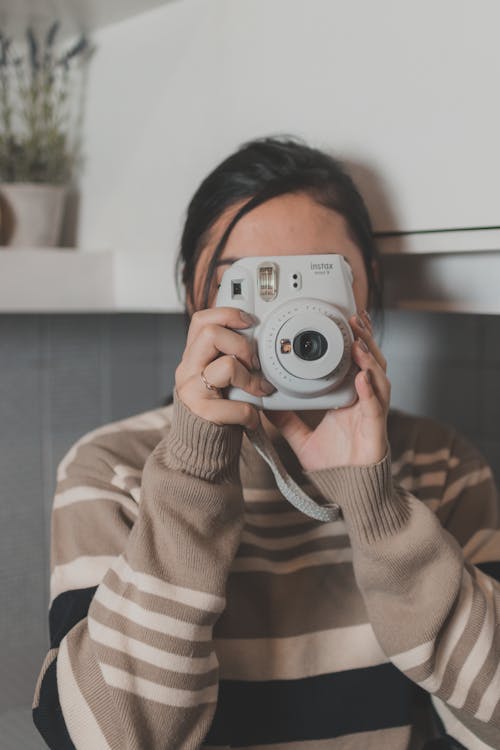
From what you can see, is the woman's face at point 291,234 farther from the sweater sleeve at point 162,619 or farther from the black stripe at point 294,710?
the black stripe at point 294,710

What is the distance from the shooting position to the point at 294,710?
0.77m

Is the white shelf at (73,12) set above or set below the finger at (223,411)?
above

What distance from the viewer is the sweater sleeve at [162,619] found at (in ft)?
2.13

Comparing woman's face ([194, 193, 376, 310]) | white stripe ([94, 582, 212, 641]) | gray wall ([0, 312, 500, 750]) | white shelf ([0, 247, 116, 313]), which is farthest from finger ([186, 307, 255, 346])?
gray wall ([0, 312, 500, 750])

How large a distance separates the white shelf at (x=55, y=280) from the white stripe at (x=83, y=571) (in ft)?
1.30

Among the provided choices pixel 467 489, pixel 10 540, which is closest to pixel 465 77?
pixel 467 489

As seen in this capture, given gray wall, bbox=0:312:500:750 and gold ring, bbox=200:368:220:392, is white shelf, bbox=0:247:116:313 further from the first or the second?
gold ring, bbox=200:368:220:392

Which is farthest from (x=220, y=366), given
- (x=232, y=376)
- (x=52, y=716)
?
(x=52, y=716)

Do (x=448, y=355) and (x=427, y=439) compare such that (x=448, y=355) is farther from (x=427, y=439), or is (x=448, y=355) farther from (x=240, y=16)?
(x=240, y=16)

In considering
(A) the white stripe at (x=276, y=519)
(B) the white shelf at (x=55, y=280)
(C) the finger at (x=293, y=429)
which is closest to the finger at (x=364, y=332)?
(C) the finger at (x=293, y=429)

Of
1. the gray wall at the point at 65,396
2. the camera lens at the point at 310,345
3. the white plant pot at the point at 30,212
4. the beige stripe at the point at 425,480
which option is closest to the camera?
the camera lens at the point at 310,345

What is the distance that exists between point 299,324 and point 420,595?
0.25 meters

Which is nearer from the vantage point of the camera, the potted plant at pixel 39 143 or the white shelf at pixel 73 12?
the white shelf at pixel 73 12

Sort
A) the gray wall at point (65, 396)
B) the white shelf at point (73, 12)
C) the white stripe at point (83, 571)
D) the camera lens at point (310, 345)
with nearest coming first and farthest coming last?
the camera lens at point (310, 345)
the white stripe at point (83, 571)
the white shelf at point (73, 12)
the gray wall at point (65, 396)
